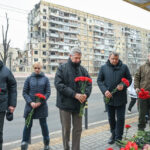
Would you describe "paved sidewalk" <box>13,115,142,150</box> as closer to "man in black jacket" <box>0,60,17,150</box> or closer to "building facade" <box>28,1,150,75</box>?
"man in black jacket" <box>0,60,17,150</box>

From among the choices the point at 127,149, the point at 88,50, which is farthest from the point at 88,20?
the point at 127,149

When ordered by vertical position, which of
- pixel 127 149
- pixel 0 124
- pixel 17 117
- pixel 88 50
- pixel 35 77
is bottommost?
pixel 17 117

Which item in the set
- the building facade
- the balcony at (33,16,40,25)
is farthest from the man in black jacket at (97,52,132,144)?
the balcony at (33,16,40,25)

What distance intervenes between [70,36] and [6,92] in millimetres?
73941

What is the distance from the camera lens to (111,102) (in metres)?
4.23

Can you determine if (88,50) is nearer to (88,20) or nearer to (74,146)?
(88,20)

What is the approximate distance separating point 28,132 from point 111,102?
185cm

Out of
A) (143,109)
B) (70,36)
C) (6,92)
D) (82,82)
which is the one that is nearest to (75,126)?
(82,82)

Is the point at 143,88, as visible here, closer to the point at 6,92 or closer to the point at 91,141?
the point at 91,141

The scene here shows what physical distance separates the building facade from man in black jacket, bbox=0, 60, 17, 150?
181 feet

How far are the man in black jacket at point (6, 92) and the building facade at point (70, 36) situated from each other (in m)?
55.0

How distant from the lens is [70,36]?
7575cm

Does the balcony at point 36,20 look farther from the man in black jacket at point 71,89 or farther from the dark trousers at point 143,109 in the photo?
the man in black jacket at point 71,89

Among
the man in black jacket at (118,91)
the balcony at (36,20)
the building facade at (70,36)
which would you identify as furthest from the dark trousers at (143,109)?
the balcony at (36,20)
